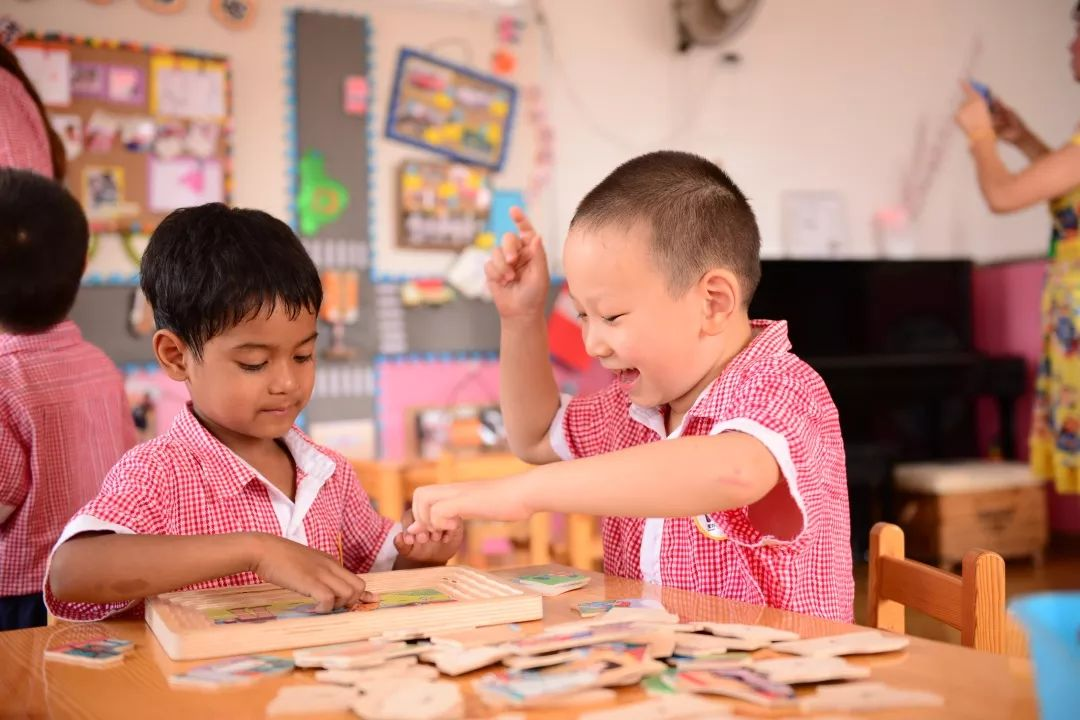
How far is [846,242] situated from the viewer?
16.3 feet

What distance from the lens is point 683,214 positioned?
1.18 meters

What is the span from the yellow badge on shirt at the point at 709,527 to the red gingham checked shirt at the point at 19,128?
146 cm

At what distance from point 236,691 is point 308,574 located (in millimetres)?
225

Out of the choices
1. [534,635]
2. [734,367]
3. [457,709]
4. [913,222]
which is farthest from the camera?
[913,222]

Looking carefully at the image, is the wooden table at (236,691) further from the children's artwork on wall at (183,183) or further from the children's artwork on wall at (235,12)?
the children's artwork on wall at (235,12)

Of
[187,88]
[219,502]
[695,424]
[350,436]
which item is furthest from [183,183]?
[695,424]

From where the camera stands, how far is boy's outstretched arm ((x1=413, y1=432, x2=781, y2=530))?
0.91 meters

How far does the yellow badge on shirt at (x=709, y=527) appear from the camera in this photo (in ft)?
3.78

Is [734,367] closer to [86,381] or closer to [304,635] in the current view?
[304,635]

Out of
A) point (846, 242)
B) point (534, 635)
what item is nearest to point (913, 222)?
point (846, 242)

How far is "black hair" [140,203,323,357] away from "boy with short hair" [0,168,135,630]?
40cm

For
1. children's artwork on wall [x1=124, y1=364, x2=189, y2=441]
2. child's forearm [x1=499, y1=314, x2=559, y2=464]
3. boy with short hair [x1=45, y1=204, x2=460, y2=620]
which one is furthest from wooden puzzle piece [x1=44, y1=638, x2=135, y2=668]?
children's artwork on wall [x1=124, y1=364, x2=189, y2=441]

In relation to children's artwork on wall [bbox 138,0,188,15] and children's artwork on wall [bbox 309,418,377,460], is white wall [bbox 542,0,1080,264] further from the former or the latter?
children's artwork on wall [bbox 138,0,188,15]

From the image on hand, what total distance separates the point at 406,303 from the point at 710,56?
1.76 meters
